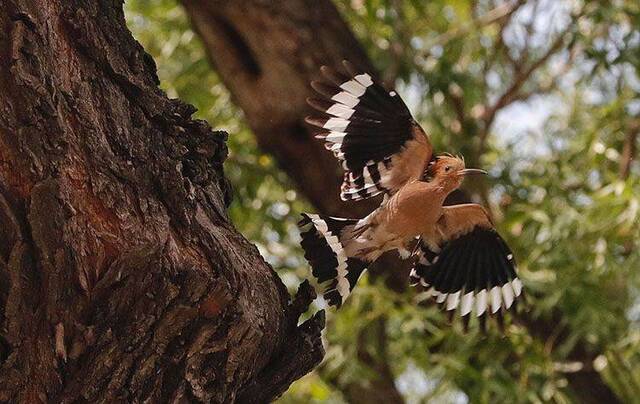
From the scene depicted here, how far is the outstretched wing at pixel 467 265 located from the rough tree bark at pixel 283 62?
3.62ft

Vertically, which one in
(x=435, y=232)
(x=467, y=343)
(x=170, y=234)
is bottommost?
(x=467, y=343)

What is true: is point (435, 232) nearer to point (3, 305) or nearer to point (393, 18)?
point (3, 305)

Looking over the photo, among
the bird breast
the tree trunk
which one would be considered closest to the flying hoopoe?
the bird breast

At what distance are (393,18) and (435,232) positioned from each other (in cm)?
177

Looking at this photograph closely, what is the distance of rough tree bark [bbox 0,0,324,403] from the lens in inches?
53.1

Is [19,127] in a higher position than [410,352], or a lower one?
higher

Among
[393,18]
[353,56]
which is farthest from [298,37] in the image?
[393,18]

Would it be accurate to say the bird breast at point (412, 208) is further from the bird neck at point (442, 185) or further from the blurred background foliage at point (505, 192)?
the blurred background foliage at point (505, 192)

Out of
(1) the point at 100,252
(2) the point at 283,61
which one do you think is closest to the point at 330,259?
(1) the point at 100,252

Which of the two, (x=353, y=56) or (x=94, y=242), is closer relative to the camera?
(x=94, y=242)

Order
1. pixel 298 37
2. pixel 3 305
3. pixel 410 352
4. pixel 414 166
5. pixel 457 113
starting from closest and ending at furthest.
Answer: pixel 3 305 → pixel 414 166 → pixel 298 37 → pixel 410 352 → pixel 457 113

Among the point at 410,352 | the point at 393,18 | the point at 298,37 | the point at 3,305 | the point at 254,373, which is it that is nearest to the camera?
the point at 3,305

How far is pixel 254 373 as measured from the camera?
152 cm

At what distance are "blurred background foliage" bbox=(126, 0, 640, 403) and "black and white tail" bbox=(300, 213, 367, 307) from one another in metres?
0.98
